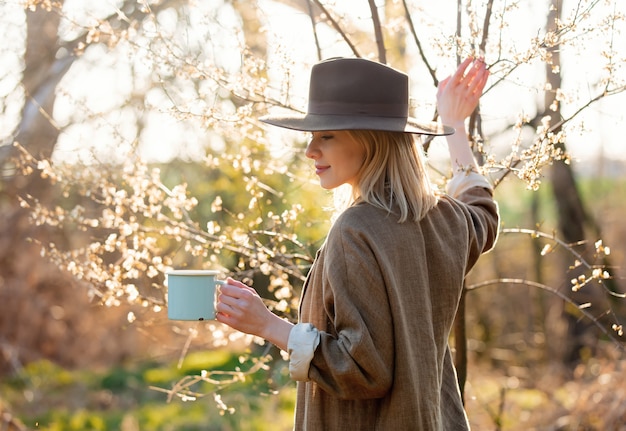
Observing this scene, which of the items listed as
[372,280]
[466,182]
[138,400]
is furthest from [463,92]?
[138,400]

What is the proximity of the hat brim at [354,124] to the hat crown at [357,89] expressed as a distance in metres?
0.02

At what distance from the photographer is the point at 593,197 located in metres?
11.3

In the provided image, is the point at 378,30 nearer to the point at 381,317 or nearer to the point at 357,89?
the point at 357,89

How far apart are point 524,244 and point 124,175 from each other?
704cm

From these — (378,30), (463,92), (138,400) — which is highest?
(378,30)

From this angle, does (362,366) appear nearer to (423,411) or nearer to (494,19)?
(423,411)

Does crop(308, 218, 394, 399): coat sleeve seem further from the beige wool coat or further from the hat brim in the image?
the hat brim

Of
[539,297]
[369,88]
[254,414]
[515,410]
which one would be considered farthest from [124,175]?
[539,297]

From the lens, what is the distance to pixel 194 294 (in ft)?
6.34

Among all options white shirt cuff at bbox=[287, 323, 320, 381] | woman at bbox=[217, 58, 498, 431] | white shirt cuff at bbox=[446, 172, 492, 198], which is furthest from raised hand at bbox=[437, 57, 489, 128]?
white shirt cuff at bbox=[287, 323, 320, 381]

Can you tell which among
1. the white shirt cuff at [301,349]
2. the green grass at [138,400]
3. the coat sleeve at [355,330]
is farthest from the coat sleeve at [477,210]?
the green grass at [138,400]

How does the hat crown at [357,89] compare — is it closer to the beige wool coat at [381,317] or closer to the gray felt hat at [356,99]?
the gray felt hat at [356,99]

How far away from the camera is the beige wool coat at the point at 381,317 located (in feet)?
5.90

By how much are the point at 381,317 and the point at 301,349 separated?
0.60ft
